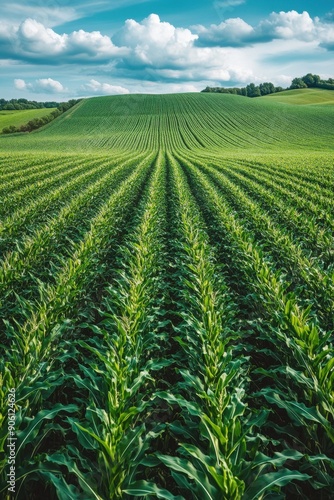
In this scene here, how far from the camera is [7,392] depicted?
3404mm

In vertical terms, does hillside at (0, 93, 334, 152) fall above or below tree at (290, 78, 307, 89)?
below

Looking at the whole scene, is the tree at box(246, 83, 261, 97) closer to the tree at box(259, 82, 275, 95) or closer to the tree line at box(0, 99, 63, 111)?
the tree at box(259, 82, 275, 95)

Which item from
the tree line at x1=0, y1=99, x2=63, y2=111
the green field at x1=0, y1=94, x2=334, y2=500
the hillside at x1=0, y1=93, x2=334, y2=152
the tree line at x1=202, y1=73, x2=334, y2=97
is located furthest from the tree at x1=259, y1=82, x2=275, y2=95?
the green field at x1=0, y1=94, x2=334, y2=500

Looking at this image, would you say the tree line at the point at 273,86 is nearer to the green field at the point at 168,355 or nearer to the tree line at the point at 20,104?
the tree line at the point at 20,104

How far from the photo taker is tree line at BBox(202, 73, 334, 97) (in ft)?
479

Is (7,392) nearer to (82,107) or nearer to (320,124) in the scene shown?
(320,124)

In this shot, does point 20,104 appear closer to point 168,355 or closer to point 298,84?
point 298,84

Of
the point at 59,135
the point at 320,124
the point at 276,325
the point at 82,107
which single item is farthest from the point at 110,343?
the point at 82,107

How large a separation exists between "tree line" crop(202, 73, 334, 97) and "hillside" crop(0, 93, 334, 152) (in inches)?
1936

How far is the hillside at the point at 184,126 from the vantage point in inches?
2325

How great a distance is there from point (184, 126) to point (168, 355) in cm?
7481

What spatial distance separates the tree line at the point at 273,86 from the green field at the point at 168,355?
5685 inches

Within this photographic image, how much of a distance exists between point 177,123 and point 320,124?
89.7 ft

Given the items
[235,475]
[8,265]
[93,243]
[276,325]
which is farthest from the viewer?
[93,243]
